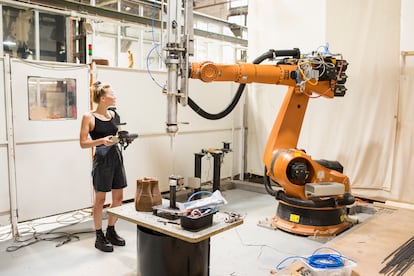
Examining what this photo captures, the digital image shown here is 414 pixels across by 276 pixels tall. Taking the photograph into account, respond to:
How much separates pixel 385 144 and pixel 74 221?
381cm

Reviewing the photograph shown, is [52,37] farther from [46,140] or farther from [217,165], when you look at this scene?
[217,165]

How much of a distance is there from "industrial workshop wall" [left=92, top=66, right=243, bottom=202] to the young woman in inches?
25.8

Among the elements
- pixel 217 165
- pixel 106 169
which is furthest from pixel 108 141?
pixel 217 165

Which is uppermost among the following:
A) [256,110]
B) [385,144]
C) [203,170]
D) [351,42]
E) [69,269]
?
[351,42]

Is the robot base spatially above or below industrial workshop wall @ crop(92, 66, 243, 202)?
below

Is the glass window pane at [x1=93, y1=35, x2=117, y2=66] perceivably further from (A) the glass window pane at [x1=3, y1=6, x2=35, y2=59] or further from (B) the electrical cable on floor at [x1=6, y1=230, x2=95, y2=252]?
(B) the electrical cable on floor at [x1=6, y1=230, x2=95, y2=252]

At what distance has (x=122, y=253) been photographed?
3326 mm

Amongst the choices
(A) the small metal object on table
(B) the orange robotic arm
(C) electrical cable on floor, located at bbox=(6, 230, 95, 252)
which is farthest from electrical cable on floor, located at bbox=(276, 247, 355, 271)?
(C) electrical cable on floor, located at bbox=(6, 230, 95, 252)

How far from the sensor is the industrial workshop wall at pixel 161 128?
4508mm

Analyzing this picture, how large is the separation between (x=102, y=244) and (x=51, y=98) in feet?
5.30

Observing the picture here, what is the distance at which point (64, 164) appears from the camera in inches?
157

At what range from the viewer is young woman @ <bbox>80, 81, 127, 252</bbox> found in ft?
10.7

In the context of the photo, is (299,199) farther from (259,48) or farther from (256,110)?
(259,48)

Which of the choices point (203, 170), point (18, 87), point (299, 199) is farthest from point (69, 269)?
point (203, 170)
